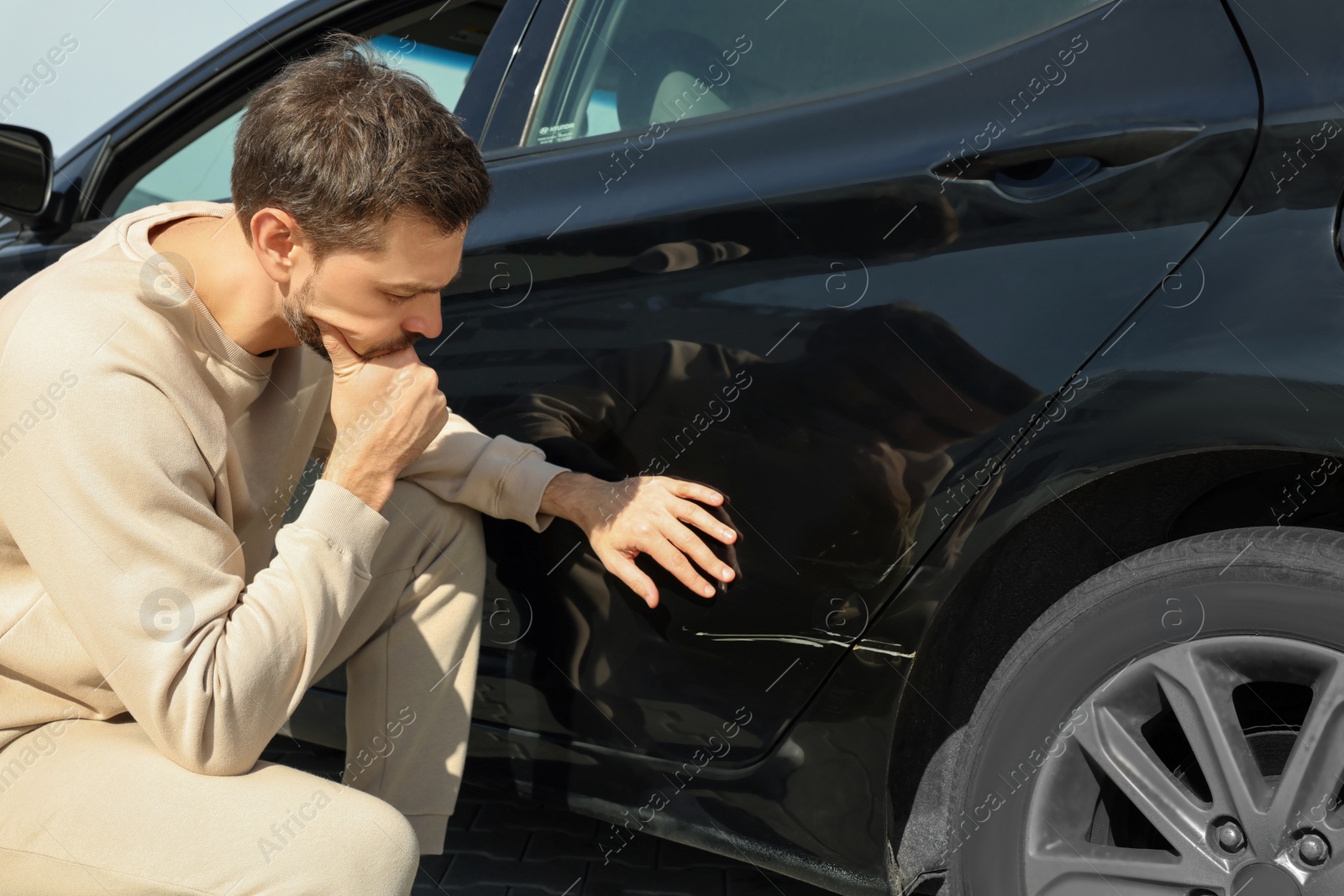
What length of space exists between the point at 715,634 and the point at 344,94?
910 millimetres

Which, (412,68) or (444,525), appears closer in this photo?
(444,525)

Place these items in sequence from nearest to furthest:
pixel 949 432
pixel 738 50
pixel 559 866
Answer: pixel 949 432 → pixel 738 50 → pixel 559 866

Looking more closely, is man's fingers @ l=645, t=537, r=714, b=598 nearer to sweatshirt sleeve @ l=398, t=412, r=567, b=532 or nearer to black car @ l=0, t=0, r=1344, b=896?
black car @ l=0, t=0, r=1344, b=896

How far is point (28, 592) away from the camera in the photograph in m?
1.45

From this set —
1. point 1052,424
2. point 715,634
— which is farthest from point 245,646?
point 1052,424

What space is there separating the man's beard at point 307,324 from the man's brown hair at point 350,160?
5 centimetres

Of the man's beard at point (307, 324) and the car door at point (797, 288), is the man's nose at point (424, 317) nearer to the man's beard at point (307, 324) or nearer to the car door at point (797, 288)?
the man's beard at point (307, 324)

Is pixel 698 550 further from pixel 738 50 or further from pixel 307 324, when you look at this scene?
pixel 738 50

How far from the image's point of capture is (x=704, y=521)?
5.24 ft

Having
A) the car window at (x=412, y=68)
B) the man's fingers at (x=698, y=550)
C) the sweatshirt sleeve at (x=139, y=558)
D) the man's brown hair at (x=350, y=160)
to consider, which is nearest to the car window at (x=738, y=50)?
the man's brown hair at (x=350, y=160)

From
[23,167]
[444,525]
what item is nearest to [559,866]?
[444,525]

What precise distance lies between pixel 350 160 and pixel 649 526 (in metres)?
0.64

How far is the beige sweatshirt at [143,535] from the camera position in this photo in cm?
132

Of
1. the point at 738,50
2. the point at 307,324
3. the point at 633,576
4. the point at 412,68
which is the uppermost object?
the point at 738,50
